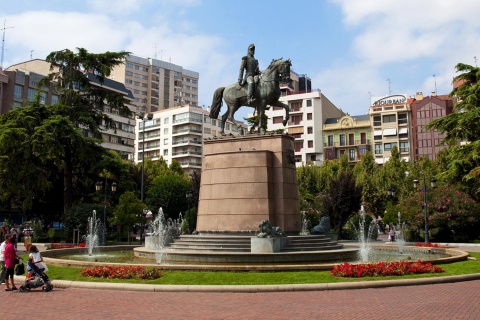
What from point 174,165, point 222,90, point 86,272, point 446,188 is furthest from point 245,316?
point 174,165

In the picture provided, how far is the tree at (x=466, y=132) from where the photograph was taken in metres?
34.1

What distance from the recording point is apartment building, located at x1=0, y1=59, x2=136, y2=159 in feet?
218

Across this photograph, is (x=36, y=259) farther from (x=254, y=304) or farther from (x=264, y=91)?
(x=264, y=91)

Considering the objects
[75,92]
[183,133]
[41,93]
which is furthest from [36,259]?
[183,133]

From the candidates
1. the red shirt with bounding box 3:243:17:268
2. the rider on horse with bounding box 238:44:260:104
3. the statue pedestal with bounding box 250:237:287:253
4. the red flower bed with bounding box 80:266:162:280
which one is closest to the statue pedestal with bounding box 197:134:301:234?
the statue pedestal with bounding box 250:237:287:253

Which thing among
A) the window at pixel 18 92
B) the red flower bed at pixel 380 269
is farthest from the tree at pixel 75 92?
the window at pixel 18 92

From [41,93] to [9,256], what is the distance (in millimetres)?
64286

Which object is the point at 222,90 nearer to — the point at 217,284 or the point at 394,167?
the point at 217,284

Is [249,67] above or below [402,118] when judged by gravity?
below

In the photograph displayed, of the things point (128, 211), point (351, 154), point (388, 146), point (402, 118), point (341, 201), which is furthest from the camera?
point (351, 154)

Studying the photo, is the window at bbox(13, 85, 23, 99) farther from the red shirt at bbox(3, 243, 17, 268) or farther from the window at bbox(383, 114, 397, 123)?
the red shirt at bbox(3, 243, 17, 268)

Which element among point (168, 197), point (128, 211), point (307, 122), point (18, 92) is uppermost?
point (307, 122)

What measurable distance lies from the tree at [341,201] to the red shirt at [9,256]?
34.3 meters

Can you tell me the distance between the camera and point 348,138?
281 ft
